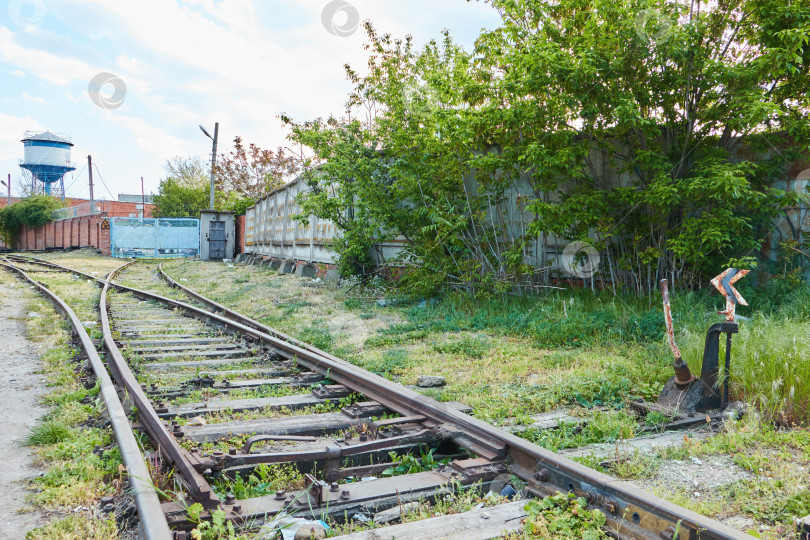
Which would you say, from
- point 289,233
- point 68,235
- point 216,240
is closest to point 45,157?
point 68,235

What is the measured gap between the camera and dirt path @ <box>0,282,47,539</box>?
8.89 feet

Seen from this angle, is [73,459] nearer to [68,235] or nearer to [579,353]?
[579,353]

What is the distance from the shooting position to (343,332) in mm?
7809

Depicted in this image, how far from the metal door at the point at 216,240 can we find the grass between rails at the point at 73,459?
81.6 feet

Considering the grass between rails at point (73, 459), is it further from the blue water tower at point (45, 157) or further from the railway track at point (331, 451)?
the blue water tower at point (45, 157)

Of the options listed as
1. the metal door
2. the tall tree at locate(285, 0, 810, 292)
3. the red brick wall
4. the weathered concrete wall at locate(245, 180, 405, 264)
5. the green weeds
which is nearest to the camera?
the green weeds

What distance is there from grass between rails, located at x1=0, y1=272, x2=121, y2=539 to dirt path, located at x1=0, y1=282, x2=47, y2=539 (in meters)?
0.08

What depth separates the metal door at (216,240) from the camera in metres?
29.5

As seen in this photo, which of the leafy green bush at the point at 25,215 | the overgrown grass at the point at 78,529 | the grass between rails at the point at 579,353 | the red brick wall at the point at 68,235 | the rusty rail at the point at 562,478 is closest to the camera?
the rusty rail at the point at 562,478

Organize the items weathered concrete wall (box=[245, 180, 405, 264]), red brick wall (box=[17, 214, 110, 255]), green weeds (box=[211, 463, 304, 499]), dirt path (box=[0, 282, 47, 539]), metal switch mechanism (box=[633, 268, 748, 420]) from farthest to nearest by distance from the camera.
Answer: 1. red brick wall (box=[17, 214, 110, 255])
2. weathered concrete wall (box=[245, 180, 405, 264])
3. metal switch mechanism (box=[633, 268, 748, 420])
4. green weeds (box=[211, 463, 304, 499])
5. dirt path (box=[0, 282, 47, 539])

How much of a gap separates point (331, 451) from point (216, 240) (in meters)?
28.3

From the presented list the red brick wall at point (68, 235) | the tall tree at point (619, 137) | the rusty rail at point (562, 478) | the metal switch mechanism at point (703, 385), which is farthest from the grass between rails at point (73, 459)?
the red brick wall at point (68, 235)

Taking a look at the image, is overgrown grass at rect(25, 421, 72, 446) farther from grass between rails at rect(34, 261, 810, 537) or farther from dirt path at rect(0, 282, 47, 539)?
grass between rails at rect(34, 261, 810, 537)

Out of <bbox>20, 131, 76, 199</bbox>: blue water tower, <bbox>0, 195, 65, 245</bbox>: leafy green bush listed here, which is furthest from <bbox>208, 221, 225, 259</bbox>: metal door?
<bbox>20, 131, 76, 199</bbox>: blue water tower
